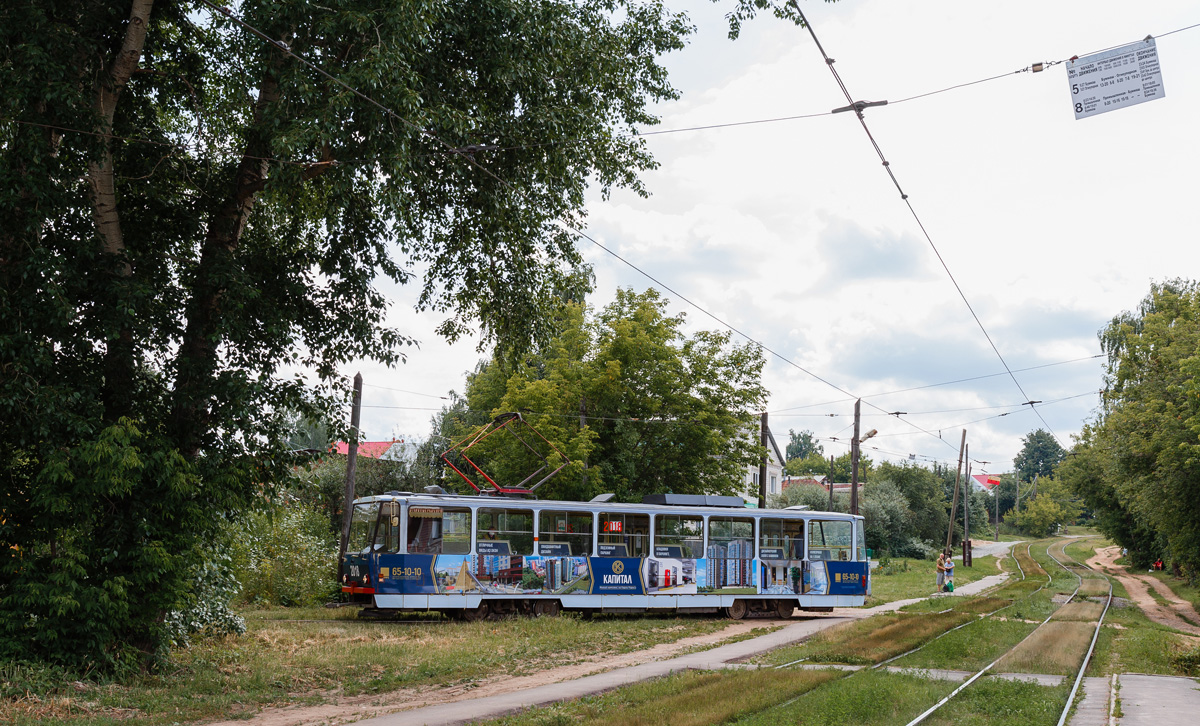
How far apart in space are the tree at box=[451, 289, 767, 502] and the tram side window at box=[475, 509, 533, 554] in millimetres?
9836

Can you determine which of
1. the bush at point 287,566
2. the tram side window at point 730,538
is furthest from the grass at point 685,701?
the bush at point 287,566

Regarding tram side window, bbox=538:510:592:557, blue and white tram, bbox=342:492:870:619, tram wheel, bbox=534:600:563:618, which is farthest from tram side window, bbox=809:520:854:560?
tram wheel, bbox=534:600:563:618

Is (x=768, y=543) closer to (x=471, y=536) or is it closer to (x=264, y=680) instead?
(x=471, y=536)

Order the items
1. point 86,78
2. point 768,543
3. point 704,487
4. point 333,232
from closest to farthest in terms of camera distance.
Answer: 1. point 86,78
2. point 333,232
3. point 768,543
4. point 704,487

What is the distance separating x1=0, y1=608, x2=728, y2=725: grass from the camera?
406 inches

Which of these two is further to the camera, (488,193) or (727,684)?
(488,193)

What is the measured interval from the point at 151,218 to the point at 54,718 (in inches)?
271

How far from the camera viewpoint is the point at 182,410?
41.2 feet

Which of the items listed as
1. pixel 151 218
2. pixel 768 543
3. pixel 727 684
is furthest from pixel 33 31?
pixel 768 543

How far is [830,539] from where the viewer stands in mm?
26094

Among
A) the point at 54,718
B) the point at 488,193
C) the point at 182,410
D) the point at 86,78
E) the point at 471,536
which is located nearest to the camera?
the point at 54,718

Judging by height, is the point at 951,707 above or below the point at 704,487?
below

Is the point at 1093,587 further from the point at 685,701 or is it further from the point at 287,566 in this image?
the point at 685,701

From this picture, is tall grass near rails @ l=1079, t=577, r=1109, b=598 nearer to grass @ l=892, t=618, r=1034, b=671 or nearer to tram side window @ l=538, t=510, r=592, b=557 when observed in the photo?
grass @ l=892, t=618, r=1034, b=671
